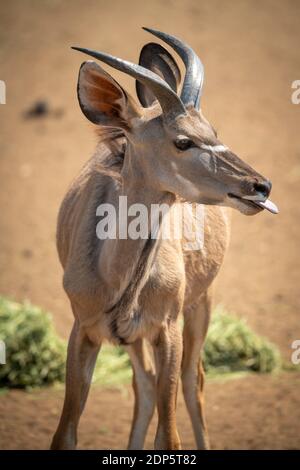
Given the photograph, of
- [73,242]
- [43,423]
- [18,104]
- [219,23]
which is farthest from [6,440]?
[219,23]

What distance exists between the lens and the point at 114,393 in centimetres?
830

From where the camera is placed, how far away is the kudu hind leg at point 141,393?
6.94 metres

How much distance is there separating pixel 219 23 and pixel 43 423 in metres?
10.8

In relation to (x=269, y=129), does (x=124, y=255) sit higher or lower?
lower

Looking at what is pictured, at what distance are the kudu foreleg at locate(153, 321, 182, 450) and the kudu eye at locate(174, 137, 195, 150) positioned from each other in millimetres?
1294

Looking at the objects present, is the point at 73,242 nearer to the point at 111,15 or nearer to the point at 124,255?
the point at 124,255

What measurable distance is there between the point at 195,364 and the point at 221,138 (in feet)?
20.4

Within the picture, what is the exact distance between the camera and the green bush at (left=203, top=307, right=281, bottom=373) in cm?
859
